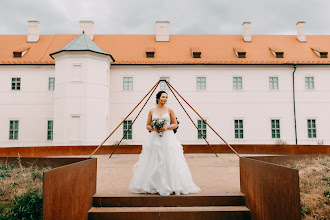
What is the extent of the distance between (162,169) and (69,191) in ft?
6.33

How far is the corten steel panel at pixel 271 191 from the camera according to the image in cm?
339

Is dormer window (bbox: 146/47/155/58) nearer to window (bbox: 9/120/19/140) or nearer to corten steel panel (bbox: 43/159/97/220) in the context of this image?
window (bbox: 9/120/19/140)

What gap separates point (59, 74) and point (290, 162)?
60.4 ft

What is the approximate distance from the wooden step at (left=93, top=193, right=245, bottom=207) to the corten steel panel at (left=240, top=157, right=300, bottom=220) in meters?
0.35

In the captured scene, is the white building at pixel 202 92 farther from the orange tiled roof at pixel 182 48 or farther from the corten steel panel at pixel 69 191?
the corten steel panel at pixel 69 191

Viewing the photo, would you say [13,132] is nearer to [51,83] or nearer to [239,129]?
[51,83]

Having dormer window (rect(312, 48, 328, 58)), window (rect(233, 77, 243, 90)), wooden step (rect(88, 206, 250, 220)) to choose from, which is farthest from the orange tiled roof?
wooden step (rect(88, 206, 250, 220))

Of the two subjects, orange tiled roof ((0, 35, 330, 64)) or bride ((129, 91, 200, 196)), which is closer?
bride ((129, 91, 200, 196))

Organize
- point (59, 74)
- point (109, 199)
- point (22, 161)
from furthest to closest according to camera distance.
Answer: point (59, 74), point (22, 161), point (109, 199)

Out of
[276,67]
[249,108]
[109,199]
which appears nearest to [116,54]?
[249,108]

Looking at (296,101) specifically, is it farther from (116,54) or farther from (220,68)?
(116,54)

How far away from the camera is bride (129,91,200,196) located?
535cm

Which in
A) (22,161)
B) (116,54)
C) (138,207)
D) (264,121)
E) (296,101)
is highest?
(116,54)

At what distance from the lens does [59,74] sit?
21.4 m
